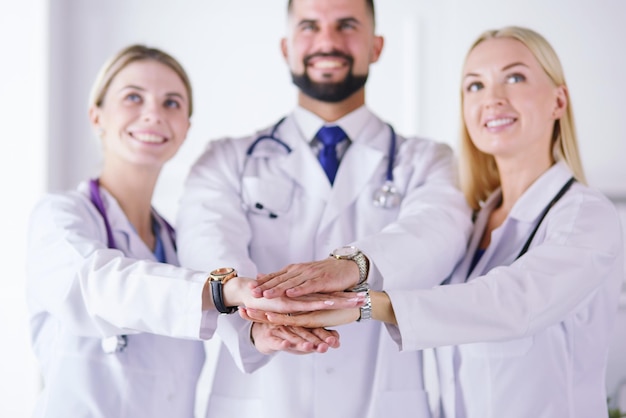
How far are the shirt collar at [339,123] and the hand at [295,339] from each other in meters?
0.67

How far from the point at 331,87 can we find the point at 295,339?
2.63 ft

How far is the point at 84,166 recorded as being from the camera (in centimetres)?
313

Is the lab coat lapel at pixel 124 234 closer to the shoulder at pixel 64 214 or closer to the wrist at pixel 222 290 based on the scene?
the shoulder at pixel 64 214

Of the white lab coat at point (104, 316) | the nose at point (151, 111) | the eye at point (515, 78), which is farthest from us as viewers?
the nose at point (151, 111)

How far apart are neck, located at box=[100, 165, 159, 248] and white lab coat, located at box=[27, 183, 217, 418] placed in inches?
2.0

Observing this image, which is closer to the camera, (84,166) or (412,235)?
(412,235)

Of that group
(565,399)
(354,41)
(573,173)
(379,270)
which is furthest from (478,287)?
(354,41)

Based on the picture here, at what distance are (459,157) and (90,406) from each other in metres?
1.12

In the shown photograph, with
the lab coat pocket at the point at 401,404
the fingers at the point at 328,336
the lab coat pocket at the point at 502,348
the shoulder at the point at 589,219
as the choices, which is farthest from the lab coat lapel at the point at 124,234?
the shoulder at the point at 589,219

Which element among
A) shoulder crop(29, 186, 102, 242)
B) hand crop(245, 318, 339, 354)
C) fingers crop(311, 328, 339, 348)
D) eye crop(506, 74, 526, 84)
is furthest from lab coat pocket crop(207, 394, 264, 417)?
eye crop(506, 74, 526, 84)

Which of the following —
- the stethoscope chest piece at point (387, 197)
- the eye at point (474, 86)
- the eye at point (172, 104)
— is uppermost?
the eye at point (474, 86)

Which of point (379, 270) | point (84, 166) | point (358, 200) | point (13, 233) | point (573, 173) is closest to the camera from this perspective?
point (379, 270)

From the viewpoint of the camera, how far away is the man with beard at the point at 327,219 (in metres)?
1.71

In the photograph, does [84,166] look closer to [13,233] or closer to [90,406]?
[13,233]
